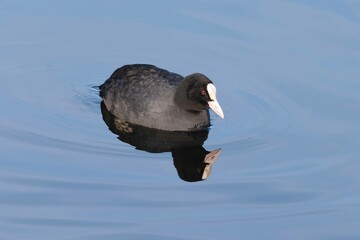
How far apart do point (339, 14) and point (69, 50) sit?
334 centimetres

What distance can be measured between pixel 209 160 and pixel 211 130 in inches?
37.6

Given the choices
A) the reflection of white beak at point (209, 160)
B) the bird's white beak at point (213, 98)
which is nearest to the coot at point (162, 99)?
the bird's white beak at point (213, 98)

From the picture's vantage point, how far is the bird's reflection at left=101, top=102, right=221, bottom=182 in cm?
1063

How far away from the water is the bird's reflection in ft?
0.42

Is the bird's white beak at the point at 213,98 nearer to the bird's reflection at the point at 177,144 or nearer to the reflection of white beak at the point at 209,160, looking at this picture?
the bird's reflection at the point at 177,144

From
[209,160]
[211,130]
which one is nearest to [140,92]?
[211,130]

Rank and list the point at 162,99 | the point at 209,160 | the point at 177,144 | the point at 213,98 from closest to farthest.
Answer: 1. the point at 209,160
2. the point at 177,144
3. the point at 213,98
4. the point at 162,99

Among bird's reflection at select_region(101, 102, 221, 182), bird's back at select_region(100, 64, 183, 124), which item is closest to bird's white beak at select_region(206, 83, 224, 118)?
bird's reflection at select_region(101, 102, 221, 182)

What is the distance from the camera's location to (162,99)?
11938 millimetres

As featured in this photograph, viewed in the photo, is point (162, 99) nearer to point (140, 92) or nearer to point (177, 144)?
point (140, 92)

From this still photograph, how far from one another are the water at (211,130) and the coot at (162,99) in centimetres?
29

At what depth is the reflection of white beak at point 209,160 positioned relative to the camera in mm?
10481

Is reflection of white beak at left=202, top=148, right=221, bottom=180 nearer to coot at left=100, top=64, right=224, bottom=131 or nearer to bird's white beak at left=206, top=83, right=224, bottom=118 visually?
bird's white beak at left=206, top=83, right=224, bottom=118

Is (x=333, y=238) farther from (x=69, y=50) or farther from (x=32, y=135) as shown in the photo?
(x=69, y=50)
